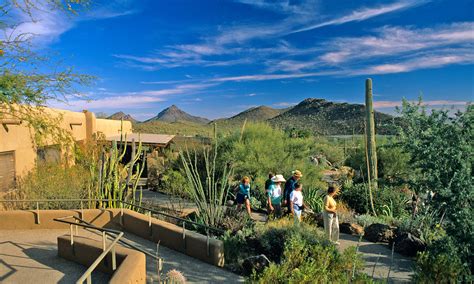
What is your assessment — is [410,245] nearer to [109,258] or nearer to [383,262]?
[383,262]

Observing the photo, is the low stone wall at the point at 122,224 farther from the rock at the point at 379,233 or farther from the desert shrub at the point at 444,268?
the rock at the point at 379,233

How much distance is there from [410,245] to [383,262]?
1.05 meters

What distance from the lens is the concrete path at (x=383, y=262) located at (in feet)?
23.4

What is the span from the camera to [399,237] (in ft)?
29.8

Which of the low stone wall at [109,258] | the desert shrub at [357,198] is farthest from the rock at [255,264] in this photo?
the desert shrub at [357,198]

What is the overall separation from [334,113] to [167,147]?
51677 mm

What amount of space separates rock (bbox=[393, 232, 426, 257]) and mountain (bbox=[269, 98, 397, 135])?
153ft

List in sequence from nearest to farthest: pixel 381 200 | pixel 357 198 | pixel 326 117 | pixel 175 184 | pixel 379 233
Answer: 1. pixel 379 233
2. pixel 381 200
3. pixel 357 198
4. pixel 175 184
5. pixel 326 117

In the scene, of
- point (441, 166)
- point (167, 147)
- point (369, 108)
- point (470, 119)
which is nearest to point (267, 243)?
point (441, 166)

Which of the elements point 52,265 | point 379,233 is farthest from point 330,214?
point 52,265

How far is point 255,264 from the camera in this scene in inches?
275

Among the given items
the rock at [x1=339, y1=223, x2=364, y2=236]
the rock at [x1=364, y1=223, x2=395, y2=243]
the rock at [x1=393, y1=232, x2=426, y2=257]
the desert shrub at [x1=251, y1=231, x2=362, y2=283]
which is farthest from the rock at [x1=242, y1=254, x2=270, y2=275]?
the rock at [x1=339, y1=223, x2=364, y2=236]

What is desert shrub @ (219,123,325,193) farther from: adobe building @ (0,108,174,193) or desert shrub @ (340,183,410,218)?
adobe building @ (0,108,174,193)

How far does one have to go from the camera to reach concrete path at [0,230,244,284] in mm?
6422
